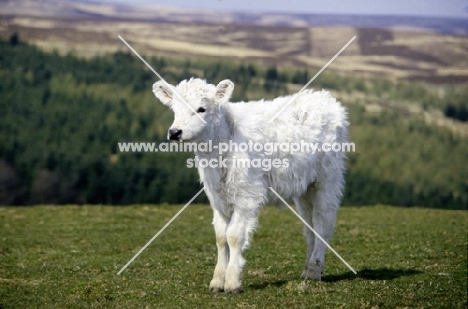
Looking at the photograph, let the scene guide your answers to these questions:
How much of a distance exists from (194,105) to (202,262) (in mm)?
5373

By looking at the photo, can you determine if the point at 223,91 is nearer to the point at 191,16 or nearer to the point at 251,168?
the point at 251,168

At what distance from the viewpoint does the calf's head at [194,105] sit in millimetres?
12828

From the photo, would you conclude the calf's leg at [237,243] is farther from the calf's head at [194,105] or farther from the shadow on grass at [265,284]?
the calf's head at [194,105]

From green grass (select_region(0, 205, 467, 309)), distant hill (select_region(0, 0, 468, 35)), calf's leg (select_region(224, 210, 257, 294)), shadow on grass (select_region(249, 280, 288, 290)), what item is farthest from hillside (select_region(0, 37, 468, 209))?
calf's leg (select_region(224, 210, 257, 294))

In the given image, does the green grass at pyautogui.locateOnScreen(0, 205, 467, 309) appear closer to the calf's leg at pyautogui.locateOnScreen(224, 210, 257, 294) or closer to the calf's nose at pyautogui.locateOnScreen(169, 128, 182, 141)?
the calf's leg at pyautogui.locateOnScreen(224, 210, 257, 294)

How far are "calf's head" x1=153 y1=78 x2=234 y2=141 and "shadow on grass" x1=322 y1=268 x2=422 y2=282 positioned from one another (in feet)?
14.1

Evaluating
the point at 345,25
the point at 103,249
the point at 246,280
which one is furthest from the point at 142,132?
the point at 246,280

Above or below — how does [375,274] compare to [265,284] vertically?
below

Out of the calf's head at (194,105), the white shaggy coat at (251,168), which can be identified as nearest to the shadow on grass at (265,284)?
the white shaggy coat at (251,168)

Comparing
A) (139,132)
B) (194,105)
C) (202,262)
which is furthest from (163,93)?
(139,132)

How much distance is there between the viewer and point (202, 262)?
56.2ft

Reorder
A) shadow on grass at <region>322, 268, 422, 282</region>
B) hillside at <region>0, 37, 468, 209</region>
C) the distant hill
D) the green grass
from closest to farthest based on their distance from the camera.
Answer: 1. the green grass
2. shadow on grass at <region>322, 268, 422, 282</region>
3. hillside at <region>0, 37, 468, 209</region>
4. the distant hill

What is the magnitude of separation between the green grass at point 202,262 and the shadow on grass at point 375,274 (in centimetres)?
2

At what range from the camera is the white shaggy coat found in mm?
13242
